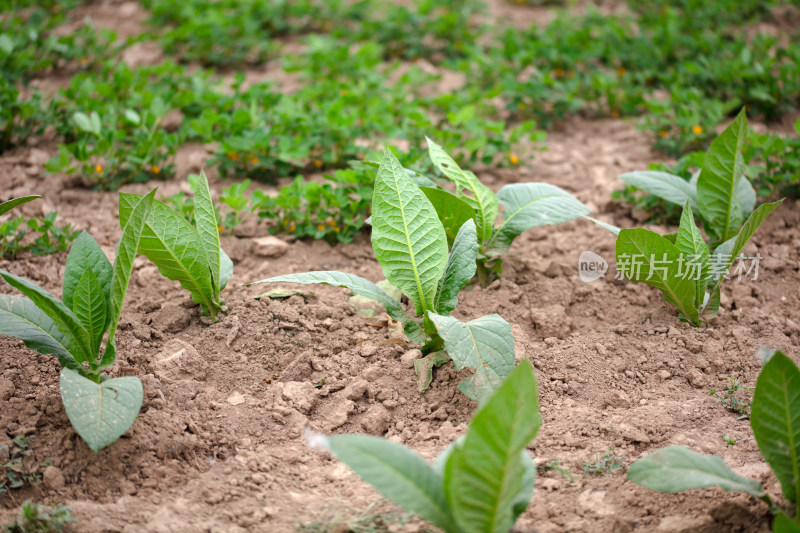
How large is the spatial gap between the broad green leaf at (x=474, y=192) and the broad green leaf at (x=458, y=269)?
359mm

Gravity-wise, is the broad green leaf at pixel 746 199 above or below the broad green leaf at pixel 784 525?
above

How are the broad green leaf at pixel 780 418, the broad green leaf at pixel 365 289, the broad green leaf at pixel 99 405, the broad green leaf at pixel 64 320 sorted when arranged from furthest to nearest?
the broad green leaf at pixel 365 289, the broad green leaf at pixel 64 320, the broad green leaf at pixel 99 405, the broad green leaf at pixel 780 418

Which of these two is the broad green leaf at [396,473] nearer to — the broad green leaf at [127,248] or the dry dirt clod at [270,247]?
the broad green leaf at [127,248]

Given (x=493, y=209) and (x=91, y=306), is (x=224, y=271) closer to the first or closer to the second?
(x=91, y=306)

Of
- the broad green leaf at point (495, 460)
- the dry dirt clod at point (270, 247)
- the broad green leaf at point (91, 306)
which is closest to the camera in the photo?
the broad green leaf at point (495, 460)

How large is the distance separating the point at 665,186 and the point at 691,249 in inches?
19.3

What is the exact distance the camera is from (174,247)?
218 centimetres

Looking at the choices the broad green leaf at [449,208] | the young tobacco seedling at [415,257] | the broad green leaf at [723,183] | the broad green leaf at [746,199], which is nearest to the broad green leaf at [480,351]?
the young tobacco seedling at [415,257]

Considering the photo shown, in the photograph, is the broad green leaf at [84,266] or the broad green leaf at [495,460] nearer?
the broad green leaf at [495,460]

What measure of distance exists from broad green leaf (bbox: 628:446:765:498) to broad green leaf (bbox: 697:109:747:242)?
1.20 m

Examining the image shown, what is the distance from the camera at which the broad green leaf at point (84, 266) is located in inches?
78.2

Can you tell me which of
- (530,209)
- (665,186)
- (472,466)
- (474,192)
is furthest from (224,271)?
(665,186)

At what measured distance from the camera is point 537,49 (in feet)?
15.0

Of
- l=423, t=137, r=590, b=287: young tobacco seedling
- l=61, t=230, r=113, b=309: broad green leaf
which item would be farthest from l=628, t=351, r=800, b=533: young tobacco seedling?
l=61, t=230, r=113, b=309: broad green leaf
